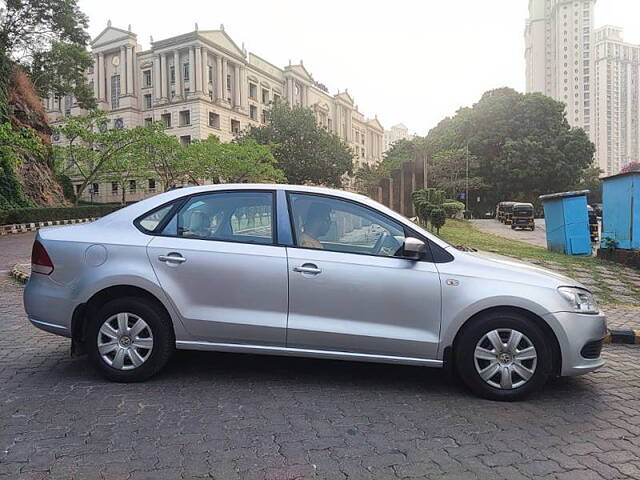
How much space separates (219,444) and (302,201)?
1930 mm

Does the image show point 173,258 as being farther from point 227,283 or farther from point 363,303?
point 363,303

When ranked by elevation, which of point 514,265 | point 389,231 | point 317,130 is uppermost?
point 317,130

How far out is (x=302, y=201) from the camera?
4.03 meters

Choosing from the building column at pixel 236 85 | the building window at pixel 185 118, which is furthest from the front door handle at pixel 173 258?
the building column at pixel 236 85

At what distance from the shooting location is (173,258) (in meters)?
3.83

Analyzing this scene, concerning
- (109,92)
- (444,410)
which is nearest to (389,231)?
(444,410)

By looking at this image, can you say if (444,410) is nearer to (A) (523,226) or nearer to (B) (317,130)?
(A) (523,226)

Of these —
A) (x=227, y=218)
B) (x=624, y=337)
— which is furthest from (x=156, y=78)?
(x=624, y=337)

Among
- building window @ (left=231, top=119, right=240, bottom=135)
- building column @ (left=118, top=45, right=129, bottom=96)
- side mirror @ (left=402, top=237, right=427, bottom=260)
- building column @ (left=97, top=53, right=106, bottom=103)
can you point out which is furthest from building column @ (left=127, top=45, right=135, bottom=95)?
side mirror @ (left=402, top=237, right=427, bottom=260)

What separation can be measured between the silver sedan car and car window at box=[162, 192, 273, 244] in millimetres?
11

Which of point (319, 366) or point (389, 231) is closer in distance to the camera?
point (389, 231)

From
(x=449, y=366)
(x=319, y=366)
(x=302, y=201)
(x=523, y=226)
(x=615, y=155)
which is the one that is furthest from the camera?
(x=615, y=155)

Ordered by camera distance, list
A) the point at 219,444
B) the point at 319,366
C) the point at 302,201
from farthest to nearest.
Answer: the point at 319,366 → the point at 302,201 → the point at 219,444

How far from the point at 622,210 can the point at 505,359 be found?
9.38 m
